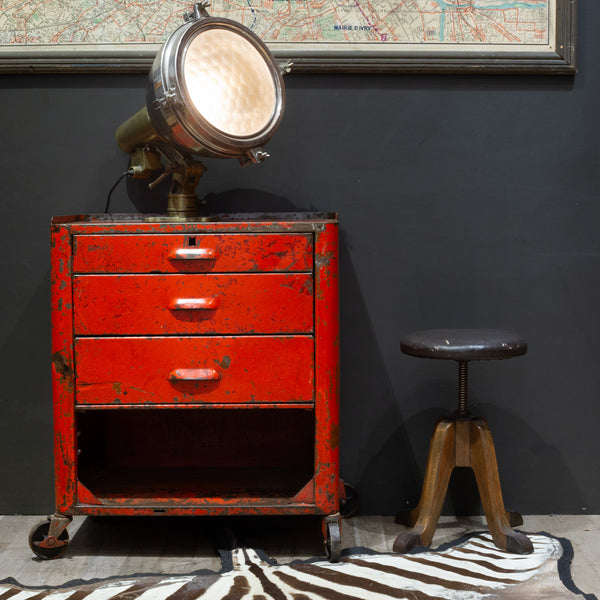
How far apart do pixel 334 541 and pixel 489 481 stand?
50 cm

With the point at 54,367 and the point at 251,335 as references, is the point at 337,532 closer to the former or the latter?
the point at 251,335

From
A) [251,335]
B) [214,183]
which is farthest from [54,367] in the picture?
[214,183]

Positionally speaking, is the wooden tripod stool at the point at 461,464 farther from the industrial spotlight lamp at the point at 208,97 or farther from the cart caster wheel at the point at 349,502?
the industrial spotlight lamp at the point at 208,97

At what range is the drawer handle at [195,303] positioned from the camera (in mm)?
2037

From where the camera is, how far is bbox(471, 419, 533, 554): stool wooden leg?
7.22 ft

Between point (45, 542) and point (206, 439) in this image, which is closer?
point (45, 542)

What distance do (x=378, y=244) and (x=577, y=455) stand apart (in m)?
0.99

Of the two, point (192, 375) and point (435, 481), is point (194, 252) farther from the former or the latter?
point (435, 481)

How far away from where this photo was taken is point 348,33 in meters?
2.44

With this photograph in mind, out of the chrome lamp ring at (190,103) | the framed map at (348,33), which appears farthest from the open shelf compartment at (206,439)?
the framed map at (348,33)

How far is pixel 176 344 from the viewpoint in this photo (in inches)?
81.0

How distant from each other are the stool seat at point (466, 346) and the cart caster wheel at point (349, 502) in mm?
594

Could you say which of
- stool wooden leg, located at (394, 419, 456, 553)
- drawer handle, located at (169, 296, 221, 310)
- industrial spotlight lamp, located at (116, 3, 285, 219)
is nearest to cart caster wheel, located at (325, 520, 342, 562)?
stool wooden leg, located at (394, 419, 456, 553)

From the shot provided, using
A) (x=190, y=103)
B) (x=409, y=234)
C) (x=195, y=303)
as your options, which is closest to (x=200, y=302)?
(x=195, y=303)
